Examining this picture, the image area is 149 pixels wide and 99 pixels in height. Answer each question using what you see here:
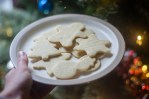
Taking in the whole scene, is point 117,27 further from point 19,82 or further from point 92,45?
point 19,82

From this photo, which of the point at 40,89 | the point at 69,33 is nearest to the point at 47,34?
the point at 69,33

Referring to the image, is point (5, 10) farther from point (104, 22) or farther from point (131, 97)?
point (131, 97)

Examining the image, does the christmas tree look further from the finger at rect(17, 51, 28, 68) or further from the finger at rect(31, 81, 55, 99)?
the finger at rect(17, 51, 28, 68)

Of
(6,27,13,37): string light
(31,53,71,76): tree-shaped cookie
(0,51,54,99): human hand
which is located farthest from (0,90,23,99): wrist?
(6,27,13,37): string light

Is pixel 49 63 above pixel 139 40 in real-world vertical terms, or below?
above

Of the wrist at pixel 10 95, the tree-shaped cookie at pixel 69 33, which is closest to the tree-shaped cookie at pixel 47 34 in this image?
the tree-shaped cookie at pixel 69 33

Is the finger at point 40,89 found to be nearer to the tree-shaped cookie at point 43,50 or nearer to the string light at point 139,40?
the tree-shaped cookie at point 43,50
